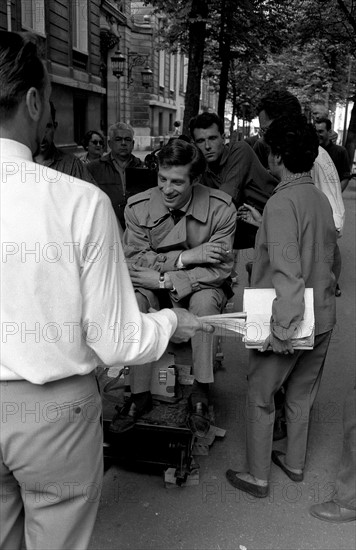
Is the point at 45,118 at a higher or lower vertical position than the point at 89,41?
lower

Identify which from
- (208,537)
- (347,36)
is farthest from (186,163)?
(347,36)

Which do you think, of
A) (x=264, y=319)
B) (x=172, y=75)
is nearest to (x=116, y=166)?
(x=264, y=319)

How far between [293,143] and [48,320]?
1821 millimetres

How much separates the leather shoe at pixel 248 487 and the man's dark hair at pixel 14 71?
2.40 metres

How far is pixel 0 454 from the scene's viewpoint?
62.2 inches

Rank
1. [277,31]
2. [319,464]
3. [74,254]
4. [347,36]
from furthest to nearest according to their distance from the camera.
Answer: [347,36]
[277,31]
[319,464]
[74,254]

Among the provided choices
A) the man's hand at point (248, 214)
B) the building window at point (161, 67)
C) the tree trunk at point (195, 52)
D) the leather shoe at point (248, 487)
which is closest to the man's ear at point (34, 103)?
the leather shoe at point (248, 487)

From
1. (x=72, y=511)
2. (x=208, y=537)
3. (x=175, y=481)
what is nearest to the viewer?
(x=72, y=511)

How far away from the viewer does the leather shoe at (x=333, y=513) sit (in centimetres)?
293

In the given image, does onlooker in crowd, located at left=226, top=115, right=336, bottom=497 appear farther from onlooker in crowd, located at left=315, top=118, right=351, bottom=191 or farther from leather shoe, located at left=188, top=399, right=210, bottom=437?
onlooker in crowd, located at left=315, top=118, right=351, bottom=191

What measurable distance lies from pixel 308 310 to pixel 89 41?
19506 mm

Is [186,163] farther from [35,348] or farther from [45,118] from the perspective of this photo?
[35,348]

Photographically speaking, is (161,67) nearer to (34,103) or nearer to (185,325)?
(185,325)

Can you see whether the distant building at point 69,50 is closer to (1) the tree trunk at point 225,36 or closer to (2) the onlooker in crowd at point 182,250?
(1) the tree trunk at point 225,36
